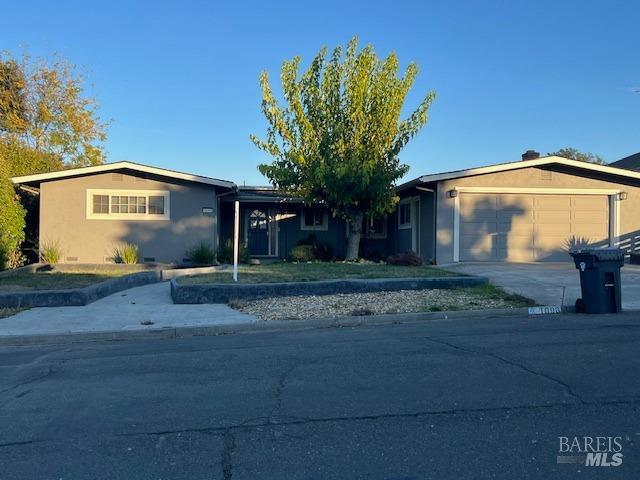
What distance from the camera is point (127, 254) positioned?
61.4 ft

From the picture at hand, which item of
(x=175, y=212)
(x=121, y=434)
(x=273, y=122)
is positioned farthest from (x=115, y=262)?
(x=121, y=434)

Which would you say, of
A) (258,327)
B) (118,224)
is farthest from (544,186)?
(118,224)

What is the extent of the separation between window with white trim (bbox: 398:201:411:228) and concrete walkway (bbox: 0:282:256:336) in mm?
11411

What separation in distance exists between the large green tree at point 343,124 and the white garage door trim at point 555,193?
219 cm

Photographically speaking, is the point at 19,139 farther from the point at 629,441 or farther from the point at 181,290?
the point at 629,441

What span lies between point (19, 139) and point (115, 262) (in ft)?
54.0

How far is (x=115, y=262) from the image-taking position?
19.3 m

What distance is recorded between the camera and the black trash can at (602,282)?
10.2m

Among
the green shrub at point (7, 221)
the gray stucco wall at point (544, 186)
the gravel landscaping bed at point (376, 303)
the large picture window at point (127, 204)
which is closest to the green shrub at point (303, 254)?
the large picture window at point (127, 204)

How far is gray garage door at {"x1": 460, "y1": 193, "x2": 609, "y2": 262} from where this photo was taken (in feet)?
60.4

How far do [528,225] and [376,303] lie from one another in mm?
9574

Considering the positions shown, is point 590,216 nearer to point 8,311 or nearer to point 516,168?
point 516,168

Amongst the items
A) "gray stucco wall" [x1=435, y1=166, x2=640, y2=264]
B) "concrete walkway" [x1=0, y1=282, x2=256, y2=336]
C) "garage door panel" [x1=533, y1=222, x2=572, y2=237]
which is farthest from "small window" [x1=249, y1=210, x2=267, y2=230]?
"concrete walkway" [x1=0, y1=282, x2=256, y2=336]

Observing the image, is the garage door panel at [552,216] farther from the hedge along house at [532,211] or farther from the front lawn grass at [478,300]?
the front lawn grass at [478,300]
